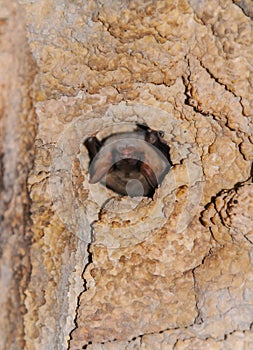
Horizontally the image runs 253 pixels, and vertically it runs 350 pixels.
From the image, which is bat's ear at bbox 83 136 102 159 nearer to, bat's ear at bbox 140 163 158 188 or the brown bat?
the brown bat

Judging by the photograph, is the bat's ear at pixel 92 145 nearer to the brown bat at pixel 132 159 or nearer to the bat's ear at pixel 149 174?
the brown bat at pixel 132 159

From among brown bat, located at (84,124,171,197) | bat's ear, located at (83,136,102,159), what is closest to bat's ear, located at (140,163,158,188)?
brown bat, located at (84,124,171,197)

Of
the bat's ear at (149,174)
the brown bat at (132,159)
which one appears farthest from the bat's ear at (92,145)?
the bat's ear at (149,174)

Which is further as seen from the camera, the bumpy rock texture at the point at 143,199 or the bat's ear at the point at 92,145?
the bat's ear at the point at 92,145

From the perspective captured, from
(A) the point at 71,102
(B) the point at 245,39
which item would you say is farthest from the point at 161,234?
(B) the point at 245,39

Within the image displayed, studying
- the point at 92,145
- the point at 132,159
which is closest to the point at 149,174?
the point at 132,159

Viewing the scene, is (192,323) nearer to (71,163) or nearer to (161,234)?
(161,234)
